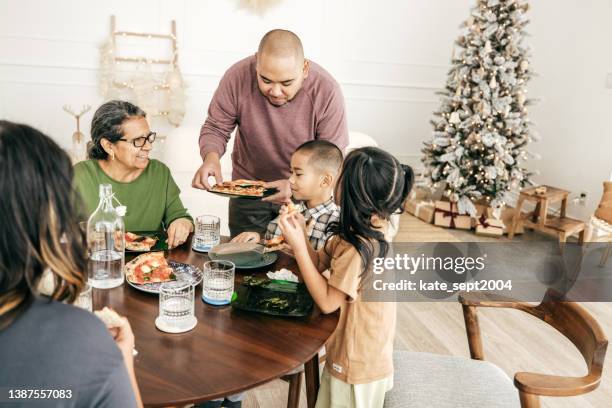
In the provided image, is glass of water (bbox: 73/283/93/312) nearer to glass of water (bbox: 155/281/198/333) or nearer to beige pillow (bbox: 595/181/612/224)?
glass of water (bbox: 155/281/198/333)

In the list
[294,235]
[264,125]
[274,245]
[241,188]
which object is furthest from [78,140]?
[294,235]

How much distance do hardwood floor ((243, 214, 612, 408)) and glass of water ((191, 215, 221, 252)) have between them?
30.5 inches

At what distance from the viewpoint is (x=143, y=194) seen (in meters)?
2.17

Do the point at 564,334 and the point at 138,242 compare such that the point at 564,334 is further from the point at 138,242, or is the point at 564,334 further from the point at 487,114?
the point at 487,114

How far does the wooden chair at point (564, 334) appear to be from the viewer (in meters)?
1.32

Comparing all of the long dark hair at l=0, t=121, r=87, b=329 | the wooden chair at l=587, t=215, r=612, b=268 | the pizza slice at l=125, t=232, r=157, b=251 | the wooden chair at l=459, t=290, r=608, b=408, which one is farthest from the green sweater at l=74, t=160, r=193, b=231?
the wooden chair at l=587, t=215, r=612, b=268

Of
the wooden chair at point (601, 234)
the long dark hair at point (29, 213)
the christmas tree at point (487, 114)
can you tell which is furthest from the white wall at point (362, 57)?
the long dark hair at point (29, 213)

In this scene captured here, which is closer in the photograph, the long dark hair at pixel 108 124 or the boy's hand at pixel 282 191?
the long dark hair at pixel 108 124

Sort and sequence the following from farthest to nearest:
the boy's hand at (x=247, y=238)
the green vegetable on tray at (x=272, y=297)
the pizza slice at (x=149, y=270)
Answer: the boy's hand at (x=247, y=238) < the pizza slice at (x=149, y=270) < the green vegetable on tray at (x=272, y=297)

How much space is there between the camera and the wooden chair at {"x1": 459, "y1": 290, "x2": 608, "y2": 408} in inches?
52.1

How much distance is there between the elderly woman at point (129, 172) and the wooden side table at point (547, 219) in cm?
341

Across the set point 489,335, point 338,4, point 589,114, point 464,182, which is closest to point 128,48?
point 338,4

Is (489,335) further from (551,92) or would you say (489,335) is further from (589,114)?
(551,92)

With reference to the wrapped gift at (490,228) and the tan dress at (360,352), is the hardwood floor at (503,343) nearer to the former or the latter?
the tan dress at (360,352)
